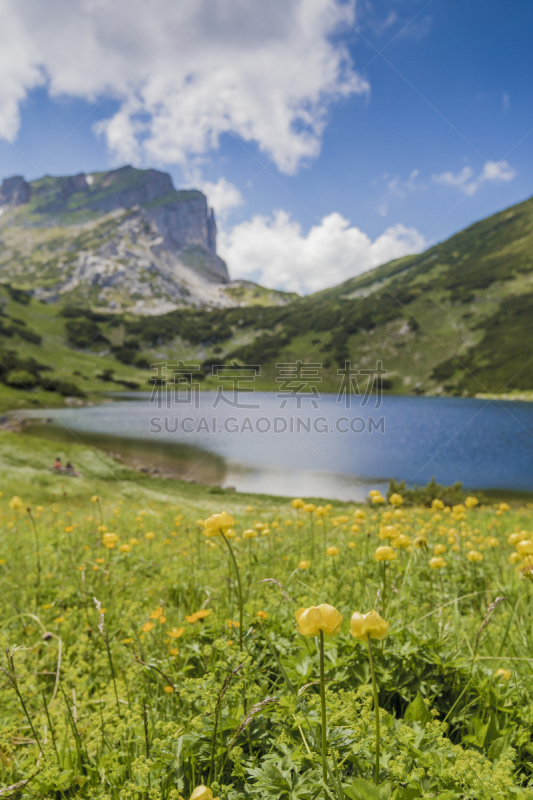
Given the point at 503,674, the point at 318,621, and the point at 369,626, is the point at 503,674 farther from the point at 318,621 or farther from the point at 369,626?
the point at 318,621

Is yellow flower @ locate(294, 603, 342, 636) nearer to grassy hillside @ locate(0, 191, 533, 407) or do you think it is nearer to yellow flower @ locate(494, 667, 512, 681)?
yellow flower @ locate(494, 667, 512, 681)

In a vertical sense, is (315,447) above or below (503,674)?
below

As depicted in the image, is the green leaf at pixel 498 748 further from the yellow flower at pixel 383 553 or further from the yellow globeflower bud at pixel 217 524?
the yellow globeflower bud at pixel 217 524

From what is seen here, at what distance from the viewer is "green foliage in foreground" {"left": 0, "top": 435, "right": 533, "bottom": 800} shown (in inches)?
55.0

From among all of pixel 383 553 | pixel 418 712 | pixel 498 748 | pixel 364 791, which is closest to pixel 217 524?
pixel 383 553

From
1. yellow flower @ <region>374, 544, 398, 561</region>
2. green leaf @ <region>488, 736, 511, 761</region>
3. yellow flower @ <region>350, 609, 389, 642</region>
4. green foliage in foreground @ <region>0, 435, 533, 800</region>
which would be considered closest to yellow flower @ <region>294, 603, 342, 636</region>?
yellow flower @ <region>350, 609, 389, 642</region>

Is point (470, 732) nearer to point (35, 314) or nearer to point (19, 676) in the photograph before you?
point (19, 676)

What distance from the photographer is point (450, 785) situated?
1373 mm

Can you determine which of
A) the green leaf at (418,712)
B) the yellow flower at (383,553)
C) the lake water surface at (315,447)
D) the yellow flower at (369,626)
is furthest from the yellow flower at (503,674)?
the lake water surface at (315,447)

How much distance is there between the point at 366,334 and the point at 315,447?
396ft

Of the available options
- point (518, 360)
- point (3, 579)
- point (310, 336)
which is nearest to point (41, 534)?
point (3, 579)

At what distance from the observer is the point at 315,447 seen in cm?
3562

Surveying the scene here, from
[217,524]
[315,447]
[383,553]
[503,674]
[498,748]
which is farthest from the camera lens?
[315,447]

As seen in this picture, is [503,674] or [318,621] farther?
[503,674]
